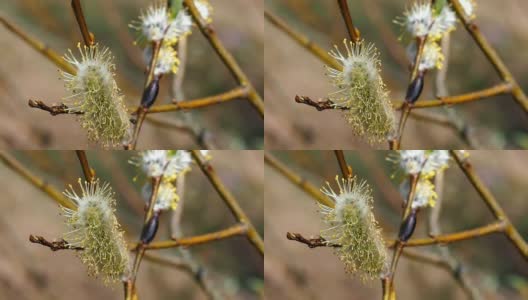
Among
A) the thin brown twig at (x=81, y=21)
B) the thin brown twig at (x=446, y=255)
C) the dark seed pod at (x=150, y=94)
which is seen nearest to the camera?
the thin brown twig at (x=81, y=21)

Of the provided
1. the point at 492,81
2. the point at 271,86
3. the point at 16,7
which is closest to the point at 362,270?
the point at 271,86

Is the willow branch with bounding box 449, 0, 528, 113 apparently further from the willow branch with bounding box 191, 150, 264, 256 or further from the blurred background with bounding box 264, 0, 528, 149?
the willow branch with bounding box 191, 150, 264, 256

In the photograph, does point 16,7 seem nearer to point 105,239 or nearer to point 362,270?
point 105,239

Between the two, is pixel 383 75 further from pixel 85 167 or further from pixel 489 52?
pixel 85 167

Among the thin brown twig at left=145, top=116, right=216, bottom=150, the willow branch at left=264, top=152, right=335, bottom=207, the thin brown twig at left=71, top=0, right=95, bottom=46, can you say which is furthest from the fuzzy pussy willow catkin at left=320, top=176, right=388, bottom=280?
→ the thin brown twig at left=71, top=0, right=95, bottom=46

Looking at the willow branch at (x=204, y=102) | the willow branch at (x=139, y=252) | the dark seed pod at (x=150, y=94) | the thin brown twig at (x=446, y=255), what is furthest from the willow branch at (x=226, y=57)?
the thin brown twig at (x=446, y=255)

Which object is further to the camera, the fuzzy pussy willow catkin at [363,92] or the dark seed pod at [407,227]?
the dark seed pod at [407,227]

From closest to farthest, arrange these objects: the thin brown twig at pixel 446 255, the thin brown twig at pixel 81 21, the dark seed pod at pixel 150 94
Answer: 1. the thin brown twig at pixel 81 21
2. the dark seed pod at pixel 150 94
3. the thin brown twig at pixel 446 255

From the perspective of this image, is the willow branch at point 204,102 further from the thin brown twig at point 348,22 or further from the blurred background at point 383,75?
the thin brown twig at point 348,22
